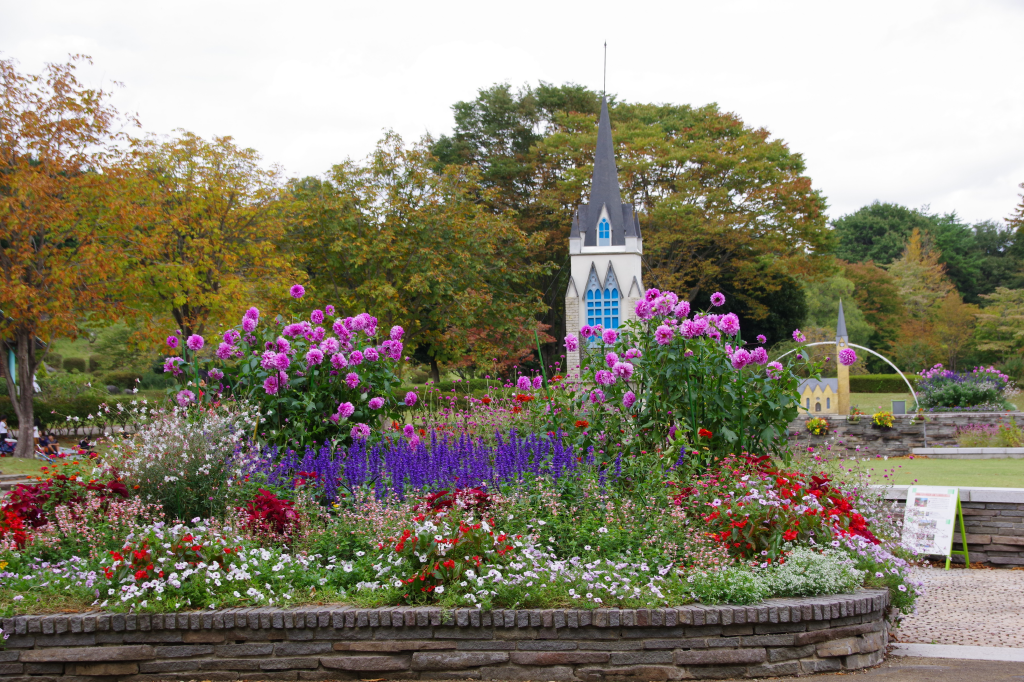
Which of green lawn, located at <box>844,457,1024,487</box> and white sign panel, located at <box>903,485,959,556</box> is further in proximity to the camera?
green lawn, located at <box>844,457,1024,487</box>

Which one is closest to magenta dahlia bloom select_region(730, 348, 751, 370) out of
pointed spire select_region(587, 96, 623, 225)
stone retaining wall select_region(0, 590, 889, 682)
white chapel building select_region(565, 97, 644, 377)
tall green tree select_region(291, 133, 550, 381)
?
stone retaining wall select_region(0, 590, 889, 682)

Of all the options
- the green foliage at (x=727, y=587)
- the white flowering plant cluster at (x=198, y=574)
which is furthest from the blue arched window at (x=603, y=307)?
the white flowering plant cluster at (x=198, y=574)

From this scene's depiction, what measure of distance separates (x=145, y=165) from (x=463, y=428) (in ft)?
41.8

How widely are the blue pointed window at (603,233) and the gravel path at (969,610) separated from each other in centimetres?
1088

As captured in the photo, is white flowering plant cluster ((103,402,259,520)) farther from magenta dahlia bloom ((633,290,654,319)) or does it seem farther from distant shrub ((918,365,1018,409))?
distant shrub ((918,365,1018,409))

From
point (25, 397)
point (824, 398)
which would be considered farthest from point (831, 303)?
point (25, 397)

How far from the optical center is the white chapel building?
15477mm

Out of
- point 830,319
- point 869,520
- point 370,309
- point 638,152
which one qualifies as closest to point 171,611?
point 869,520

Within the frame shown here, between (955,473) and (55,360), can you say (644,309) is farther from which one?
(55,360)

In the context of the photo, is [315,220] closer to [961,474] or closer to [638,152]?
[638,152]

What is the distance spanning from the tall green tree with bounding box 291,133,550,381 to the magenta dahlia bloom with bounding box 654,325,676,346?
45.1 feet

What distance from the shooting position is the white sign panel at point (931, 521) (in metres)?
6.19

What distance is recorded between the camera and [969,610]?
16.3 ft

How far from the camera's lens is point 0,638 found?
3545mm
